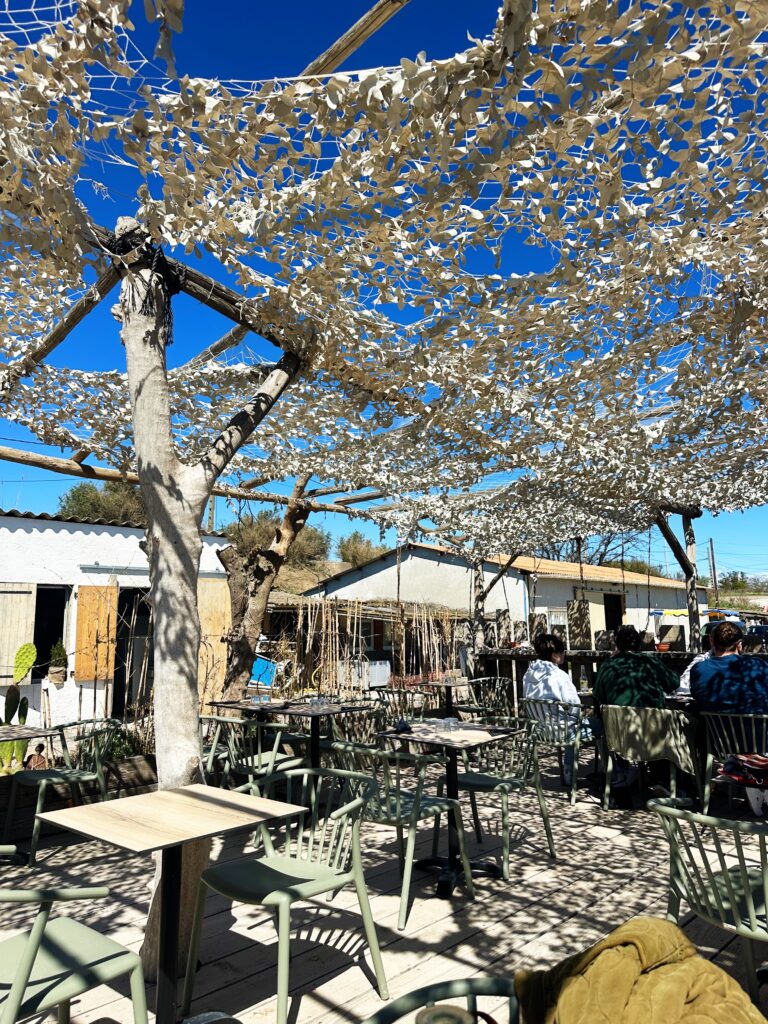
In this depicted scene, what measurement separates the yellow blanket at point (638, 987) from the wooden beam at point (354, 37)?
2.56 meters

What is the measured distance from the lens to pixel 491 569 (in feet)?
72.0

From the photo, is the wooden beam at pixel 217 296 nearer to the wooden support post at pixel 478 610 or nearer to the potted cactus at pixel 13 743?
the potted cactus at pixel 13 743

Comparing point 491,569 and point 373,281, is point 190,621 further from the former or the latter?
point 491,569

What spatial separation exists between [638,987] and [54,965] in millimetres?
1687

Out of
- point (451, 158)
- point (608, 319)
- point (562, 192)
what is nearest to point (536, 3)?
point (451, 158)

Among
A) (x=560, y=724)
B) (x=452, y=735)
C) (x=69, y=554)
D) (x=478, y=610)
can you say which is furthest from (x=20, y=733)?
(x=478, y=610)

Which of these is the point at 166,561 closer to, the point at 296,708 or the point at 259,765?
the point at 259,765

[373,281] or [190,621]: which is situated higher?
[373,281]

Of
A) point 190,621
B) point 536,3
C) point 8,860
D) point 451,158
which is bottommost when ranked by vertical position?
point 8,860

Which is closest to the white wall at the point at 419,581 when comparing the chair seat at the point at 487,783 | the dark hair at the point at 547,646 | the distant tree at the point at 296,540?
the distant tree at the point at 296,540

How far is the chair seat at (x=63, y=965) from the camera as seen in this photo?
189cm

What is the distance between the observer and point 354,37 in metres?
2.42

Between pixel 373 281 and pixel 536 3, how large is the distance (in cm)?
142

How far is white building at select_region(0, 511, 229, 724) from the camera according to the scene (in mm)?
10445
